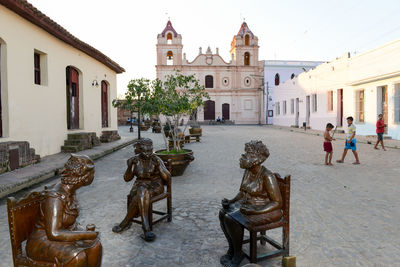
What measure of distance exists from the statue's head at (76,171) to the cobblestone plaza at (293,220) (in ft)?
3.90

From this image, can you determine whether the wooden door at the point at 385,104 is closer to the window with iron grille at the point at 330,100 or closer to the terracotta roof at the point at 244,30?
the window with iron grille at the point at 330,100

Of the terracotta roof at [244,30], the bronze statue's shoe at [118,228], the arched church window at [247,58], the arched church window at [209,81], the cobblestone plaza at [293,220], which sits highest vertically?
the terracotta roof at [244,30]

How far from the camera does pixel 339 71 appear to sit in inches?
798

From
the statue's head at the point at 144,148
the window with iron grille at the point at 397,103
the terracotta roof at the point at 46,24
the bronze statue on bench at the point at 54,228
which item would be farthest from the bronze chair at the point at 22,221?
the window with iron grille at the point at 397,103

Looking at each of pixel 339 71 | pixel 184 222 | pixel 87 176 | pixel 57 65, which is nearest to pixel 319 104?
pixel 339 71

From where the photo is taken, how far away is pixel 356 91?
1841 centimetres

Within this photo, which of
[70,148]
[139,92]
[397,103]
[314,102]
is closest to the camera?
[139,92]

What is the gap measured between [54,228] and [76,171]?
0.38m

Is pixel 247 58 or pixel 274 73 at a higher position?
pixel 247 58

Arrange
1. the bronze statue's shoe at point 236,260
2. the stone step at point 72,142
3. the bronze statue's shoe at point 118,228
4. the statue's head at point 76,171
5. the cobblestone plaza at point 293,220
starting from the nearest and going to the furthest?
the statue's head at point 76,171 < the bronze statue's shoe at point 236,260 < the cobblestone plaza at point 293,220 < the bronze statue's shoe at point 118,228 < the stone step at point 72,142

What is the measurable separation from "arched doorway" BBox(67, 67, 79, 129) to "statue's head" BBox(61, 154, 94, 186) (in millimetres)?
10170

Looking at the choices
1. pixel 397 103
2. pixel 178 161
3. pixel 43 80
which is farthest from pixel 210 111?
pixel 178 161

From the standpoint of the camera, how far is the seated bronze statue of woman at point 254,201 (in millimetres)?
2615

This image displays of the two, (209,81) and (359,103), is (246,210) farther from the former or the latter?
(209,81)
